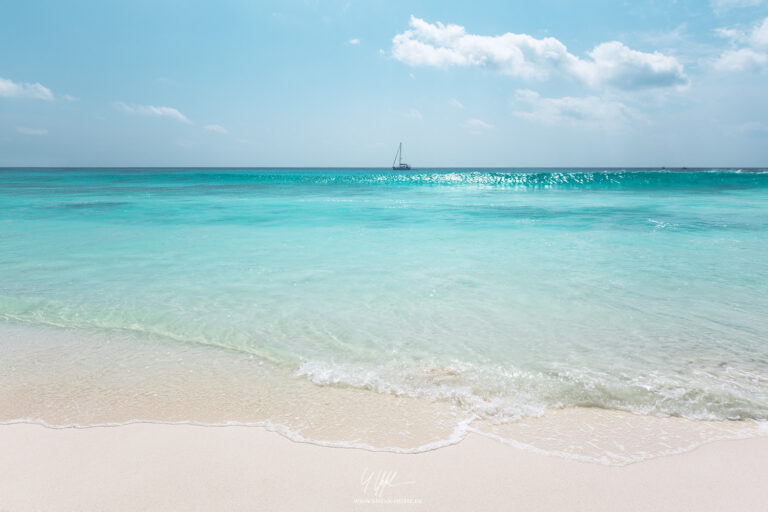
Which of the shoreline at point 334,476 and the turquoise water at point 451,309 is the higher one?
the turquoise water at point 451,309

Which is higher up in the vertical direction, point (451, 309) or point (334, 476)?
point (451, 309)

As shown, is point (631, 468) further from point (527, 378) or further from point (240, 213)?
point (240, 213)

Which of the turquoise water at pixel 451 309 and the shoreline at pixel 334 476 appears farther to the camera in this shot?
the turquoise water at pixel 451 309

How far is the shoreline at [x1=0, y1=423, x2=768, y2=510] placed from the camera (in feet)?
7.44

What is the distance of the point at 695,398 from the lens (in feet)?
10.8

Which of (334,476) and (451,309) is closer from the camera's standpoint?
(334,476)

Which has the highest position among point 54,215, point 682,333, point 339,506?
point 54,215

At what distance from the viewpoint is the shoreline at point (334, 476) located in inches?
89.3

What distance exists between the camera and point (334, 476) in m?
2.48

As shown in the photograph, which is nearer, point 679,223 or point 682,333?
point 682,333

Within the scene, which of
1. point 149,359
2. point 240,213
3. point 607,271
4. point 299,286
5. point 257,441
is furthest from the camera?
point 240,213

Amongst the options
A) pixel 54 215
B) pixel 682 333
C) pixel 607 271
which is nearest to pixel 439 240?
pixel 607 271

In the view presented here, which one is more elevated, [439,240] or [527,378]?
[439,240]

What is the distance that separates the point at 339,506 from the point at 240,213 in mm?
18018
